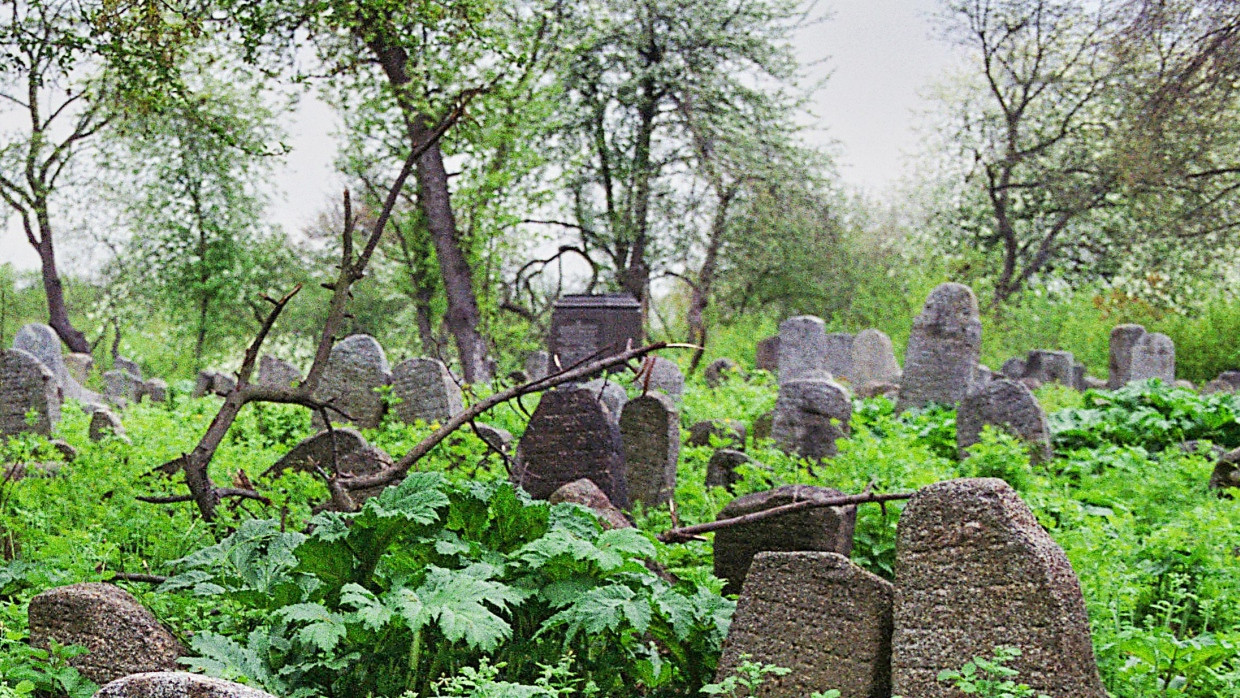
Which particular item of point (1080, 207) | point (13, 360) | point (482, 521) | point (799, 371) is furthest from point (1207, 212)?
point (482, 521)

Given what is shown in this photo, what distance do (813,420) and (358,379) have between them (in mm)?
3926

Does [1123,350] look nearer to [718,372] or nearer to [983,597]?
[718,372]

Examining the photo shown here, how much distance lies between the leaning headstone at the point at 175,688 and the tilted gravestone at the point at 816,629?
169 centimetres

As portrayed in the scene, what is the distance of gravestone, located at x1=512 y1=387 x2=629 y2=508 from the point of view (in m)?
5.77

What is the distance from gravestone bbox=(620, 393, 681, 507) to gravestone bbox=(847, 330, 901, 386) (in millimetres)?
14071

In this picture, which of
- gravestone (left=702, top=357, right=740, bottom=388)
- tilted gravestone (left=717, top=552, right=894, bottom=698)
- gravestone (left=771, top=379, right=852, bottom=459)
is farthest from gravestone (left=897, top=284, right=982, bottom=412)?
tilted gravestone (left=717, top=552, right=894, bottom=698)

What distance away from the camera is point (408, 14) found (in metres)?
7.89

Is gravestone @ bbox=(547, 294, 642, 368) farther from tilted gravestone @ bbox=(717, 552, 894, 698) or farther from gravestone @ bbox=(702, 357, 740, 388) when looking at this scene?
tilted gravestone @ bbox=(717, 552, 894, 698)

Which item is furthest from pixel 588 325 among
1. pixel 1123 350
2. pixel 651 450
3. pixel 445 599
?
pixel 445 599

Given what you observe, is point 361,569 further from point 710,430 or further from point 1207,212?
point 1207,212

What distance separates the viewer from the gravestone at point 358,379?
9.85 meters

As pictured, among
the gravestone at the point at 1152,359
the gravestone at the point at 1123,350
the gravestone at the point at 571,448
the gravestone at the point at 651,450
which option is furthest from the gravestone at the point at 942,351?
the gravestone at the point at 571,448

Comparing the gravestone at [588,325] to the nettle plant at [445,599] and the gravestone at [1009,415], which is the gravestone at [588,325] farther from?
the nettle plant at [445,599]

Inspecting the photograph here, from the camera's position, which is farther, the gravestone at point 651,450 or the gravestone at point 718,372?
the gravestone at point 718,372
